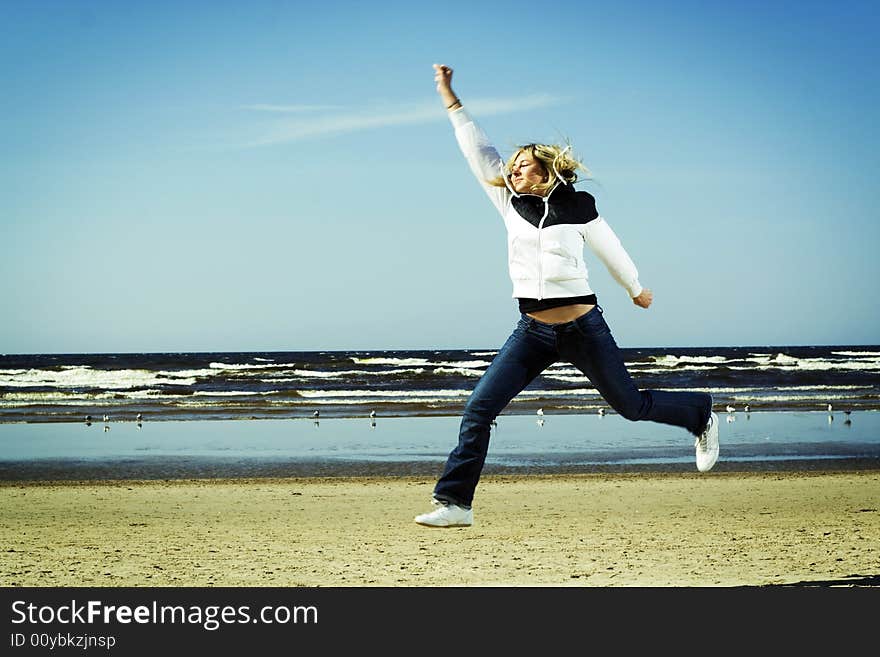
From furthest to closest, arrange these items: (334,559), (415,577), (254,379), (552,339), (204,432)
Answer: (254,379) → (204,432) → (334,559) → (415,577) → (552,339)

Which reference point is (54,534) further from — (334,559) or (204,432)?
(204,432)

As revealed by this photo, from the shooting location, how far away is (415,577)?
28.1 ft

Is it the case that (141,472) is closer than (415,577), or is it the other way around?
(415,577)

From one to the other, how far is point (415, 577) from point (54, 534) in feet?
14.5

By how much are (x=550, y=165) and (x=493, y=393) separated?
3.28ft

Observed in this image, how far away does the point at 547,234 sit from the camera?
4180mm

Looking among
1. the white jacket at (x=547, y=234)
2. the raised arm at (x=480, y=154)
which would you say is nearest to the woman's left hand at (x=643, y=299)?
the white jacket at (x=547, y=234)

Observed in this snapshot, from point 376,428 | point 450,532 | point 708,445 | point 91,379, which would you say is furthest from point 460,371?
point 708,445

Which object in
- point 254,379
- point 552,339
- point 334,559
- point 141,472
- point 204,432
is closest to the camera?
point 552,339

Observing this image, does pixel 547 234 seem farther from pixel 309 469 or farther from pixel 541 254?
pixel 309 469

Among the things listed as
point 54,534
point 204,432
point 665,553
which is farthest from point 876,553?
point 204,432

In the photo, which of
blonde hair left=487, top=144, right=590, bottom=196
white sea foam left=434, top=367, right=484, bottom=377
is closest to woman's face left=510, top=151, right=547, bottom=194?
blonde hair left=487, top=144, right=590, bottom=196

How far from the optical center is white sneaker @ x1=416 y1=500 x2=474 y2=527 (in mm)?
4523
